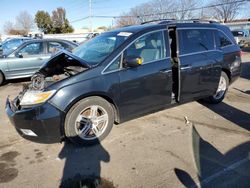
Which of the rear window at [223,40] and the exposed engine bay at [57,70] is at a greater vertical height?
the rear window at [223,40]

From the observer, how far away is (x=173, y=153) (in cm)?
334

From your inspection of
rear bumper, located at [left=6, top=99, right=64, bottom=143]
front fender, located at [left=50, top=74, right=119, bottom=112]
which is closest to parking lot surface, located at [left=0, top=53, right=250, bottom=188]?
rear bumper, located at [left=6, top=99, right=64, bottom=143]

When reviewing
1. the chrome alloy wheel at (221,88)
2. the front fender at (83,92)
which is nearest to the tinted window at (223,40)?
the chrome alloy wheel at (221,88)

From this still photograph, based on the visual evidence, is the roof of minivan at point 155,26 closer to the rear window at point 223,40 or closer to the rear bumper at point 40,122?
the rear window at point 223,40

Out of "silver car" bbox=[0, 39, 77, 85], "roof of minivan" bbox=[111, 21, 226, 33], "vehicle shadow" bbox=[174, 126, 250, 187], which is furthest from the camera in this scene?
"silver car" bbox=[0, 39, 77, 85]

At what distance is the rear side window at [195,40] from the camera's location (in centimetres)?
431

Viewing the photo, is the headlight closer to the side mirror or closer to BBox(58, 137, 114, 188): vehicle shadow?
BBox(58, 137, 114, 188): vehicle shadow

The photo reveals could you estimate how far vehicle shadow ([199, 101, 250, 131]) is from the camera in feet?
14.3

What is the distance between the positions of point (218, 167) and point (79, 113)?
6.64 ft

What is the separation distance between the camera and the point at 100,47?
13.7 ft

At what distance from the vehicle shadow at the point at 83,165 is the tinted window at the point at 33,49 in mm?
5408

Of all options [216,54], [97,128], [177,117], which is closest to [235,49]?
[216,54]

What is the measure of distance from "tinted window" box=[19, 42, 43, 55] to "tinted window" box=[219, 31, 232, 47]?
5928 mm

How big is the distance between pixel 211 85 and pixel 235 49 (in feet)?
4.07
